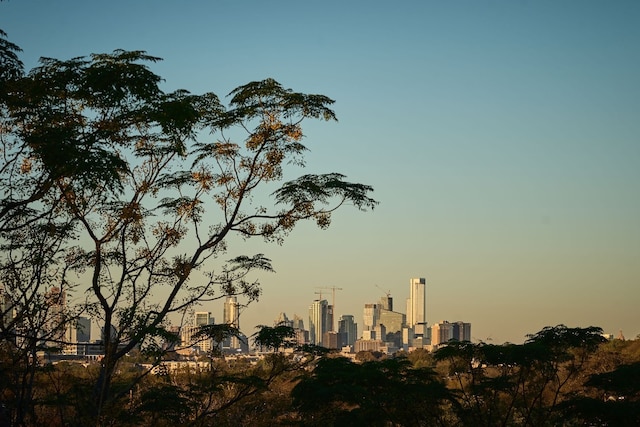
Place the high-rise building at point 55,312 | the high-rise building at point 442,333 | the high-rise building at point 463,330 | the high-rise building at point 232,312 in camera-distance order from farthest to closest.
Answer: the high-rise building at point 442,333
the high-rise building at point 463,330
the high-rise building at point 232,312
the high-rise building at point 55,312

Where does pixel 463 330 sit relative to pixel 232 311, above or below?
below

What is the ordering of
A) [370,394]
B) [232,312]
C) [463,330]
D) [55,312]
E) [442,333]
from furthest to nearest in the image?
[442,333], [463,330], [232,312], [370,394], [55,312]

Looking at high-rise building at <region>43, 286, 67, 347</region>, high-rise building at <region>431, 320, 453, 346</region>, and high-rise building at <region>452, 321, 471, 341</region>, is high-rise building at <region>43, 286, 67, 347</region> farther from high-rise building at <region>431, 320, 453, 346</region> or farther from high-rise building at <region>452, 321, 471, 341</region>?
high-rise building at <region>431, 320, 453, 346</region>

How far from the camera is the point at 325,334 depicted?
197750 millimetres

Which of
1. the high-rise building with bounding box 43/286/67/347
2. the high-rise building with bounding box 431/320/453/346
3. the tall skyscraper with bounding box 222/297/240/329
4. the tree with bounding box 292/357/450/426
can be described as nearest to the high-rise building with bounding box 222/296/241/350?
the tall skyscraper with bounding box 222/297/240/329

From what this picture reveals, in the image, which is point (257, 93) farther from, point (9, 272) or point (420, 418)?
point (420, 418)

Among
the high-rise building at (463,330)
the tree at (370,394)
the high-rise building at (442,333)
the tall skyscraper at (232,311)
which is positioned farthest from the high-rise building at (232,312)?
the high-rise building at (442,333)

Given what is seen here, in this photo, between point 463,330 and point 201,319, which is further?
point 463,330

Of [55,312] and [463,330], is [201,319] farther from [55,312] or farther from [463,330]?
[463,330]

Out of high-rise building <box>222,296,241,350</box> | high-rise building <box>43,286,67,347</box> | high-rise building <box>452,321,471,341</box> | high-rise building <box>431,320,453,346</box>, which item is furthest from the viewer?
high-rise building <box>431,320,453,346</box>

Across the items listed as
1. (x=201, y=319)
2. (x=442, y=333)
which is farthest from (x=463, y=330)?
(x=201, y=319)

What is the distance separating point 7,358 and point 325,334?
185 m

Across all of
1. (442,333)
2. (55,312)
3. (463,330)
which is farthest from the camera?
(442,333)

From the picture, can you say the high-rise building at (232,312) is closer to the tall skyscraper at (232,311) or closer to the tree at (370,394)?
the tall skyscraper at (232,311)
